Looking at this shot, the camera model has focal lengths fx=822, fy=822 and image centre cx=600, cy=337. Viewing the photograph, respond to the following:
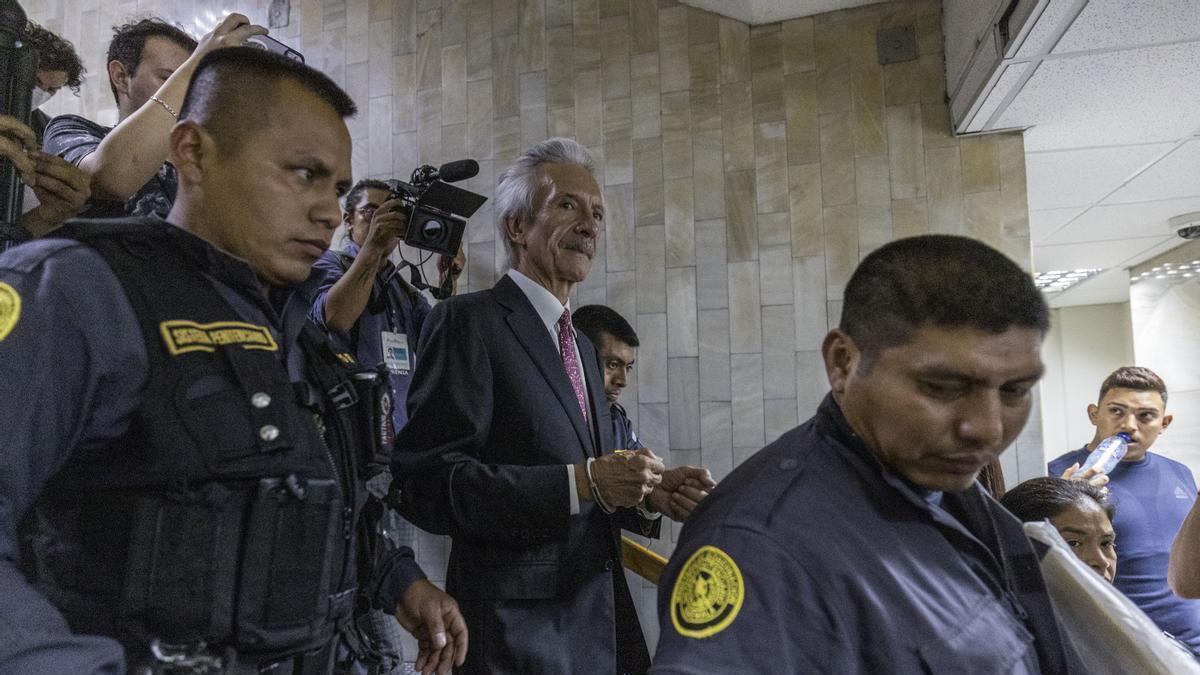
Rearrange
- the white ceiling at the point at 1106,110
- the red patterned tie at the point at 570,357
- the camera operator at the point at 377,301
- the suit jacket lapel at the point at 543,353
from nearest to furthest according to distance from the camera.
Result: 1. the suit jacket lapel at the point at 543,353
2. the red patterned tie at the point at 570,357
3. the camera operator at the point at 377,301
4. the white ceiling at the point at 1106,110

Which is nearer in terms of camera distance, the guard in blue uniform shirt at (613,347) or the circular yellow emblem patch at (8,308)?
the circular yellow emblem patch at (8,308)

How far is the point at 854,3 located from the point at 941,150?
67 cm

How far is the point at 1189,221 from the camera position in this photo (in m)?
5.00

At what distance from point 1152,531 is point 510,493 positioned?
8.10ft

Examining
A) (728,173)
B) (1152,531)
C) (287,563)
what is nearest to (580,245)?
(287,563)

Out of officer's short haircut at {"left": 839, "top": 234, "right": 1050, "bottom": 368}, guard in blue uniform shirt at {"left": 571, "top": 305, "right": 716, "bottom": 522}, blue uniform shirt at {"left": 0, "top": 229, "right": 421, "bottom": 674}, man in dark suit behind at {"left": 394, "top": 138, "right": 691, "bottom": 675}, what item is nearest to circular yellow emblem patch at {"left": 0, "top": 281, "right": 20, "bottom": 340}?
blue uniform shirt at {"left": 0, "top": 229, "right": 421, "bottom": 674}

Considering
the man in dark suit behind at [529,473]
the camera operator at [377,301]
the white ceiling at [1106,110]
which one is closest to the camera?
the man in dark suit behind at [529,473]

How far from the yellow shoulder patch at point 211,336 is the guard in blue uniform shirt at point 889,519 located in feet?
1.88

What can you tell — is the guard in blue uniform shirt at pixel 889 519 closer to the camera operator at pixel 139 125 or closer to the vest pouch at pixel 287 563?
the vest pouch at pixel 287 563

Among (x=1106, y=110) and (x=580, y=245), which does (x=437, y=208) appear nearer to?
(x=580, y=245)

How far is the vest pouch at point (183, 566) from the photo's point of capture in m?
0.84

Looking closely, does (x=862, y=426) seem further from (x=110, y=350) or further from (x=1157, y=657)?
(x=110, y=350)

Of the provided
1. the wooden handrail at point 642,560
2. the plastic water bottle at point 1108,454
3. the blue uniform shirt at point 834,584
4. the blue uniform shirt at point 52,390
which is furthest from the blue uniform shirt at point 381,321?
the plastic water bottle at point 1108,454

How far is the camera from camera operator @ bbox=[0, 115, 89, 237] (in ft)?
3.91
